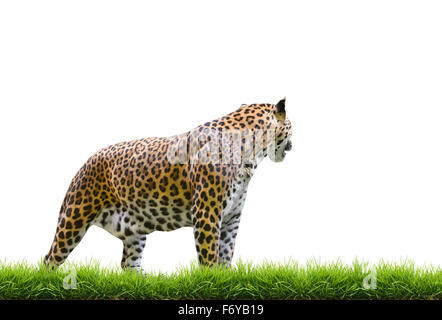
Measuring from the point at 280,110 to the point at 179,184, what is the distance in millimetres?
864

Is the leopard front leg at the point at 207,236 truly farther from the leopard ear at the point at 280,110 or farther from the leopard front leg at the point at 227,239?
the leopard ear at the point at 280,110

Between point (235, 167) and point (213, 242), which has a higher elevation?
point (235, 167)

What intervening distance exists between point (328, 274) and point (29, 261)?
1.95 metres

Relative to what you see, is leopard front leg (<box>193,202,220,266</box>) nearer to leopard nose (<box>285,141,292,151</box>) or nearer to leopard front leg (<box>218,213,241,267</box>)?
leopard front leg (<box>218,213,241,267</box>)

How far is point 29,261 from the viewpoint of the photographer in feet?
15.3

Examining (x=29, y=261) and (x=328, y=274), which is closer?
(x=328, y=274)

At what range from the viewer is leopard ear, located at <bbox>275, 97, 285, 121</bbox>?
4.84 m

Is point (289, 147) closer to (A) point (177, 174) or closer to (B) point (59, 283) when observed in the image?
(A) point (177, 174)

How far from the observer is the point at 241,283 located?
427cm

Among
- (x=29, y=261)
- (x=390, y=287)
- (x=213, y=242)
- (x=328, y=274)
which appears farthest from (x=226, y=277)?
(x=29, y=261)

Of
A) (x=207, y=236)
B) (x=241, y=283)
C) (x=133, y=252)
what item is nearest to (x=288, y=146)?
(x=207, y=236)
